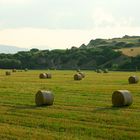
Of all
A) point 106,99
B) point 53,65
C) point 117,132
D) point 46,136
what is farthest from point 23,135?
point 53,65

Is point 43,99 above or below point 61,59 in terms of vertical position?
below

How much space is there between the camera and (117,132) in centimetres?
1669

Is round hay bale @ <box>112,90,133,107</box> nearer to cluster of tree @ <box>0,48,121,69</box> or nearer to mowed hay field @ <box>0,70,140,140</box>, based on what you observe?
mowed hay field @ <box>0,70,140,140</box>

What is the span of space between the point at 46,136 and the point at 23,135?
0.95m

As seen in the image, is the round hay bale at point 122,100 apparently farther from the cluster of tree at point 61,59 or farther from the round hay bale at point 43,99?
the cluster of tree at point 61,59

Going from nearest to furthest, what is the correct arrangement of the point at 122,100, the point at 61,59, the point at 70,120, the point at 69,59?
the point at 70,120, the point at 122,100, the point at 69,59, the point at 61,59

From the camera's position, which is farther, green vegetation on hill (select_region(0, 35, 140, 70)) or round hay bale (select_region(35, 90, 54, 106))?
green vegetation on hill (select_region(0, 35, 140, 70))

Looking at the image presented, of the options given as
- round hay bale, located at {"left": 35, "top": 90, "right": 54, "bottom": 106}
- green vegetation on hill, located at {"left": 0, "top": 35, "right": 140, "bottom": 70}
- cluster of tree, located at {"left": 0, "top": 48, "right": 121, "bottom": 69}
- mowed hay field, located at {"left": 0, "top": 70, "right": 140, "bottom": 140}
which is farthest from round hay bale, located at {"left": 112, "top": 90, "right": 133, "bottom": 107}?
cluster of tree, located at {"left": 0, "top": 48, "right": 121, "bottom": 69}

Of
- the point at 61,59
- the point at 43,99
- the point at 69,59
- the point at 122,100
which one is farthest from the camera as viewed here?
the point at 61,59

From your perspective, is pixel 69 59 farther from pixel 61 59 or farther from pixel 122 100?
pixel 122 100

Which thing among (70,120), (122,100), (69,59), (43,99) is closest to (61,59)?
(69,59)

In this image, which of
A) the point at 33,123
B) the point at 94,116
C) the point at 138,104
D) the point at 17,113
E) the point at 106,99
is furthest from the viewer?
the point at 106,99

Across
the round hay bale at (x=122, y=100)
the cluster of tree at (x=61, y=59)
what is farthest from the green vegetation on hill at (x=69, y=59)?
the round hay bale at (x=122, y=100)

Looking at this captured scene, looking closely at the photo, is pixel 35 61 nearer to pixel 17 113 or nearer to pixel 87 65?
pixel 87 65
